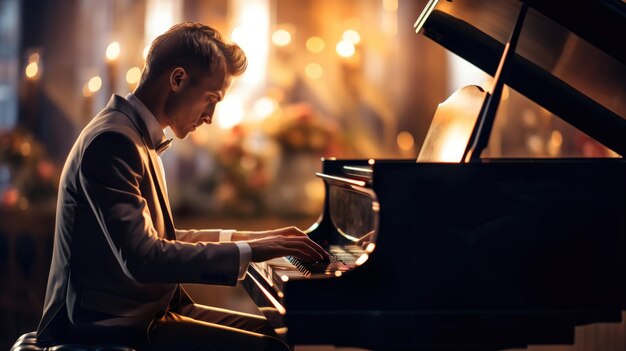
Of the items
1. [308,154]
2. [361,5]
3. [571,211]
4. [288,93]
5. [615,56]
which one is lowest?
[571,211]

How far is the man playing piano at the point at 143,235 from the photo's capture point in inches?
86.8

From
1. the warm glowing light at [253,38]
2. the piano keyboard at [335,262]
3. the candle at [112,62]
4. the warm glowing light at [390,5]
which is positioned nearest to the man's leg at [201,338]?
the piano keyboard at [335,262]

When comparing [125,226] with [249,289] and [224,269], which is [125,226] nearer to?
[224,269]

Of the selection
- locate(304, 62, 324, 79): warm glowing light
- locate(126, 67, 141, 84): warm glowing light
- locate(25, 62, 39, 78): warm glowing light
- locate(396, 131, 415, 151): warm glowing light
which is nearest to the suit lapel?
locate(25, 62, 39, 78): warm glowing light

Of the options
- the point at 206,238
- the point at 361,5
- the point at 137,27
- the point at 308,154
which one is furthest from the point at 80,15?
the point at 206,238

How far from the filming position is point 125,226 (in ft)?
7.16

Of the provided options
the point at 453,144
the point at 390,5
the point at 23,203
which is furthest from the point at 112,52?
the point at 390,5

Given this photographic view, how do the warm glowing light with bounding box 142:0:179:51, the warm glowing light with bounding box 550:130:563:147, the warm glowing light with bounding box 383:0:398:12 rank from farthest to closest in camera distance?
the warm glowing light with bounding box 383:0:398:12 → the warm glowing light with bounding box 142:0:179:51 → the warm glowing light with bounding box 550:130:563:147

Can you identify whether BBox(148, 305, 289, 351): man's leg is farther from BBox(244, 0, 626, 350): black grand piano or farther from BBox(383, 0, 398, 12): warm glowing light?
BBox(383, 0, 398, 12): warm glowing light

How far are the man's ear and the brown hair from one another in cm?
1

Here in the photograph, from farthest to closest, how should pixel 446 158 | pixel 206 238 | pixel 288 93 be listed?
1. pixel 288 93
2. pixel 206 238
3. pixel 446 158

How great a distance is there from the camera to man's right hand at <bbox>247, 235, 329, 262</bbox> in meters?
2.28

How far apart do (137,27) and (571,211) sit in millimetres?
6741

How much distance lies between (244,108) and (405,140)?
60.6 inches
